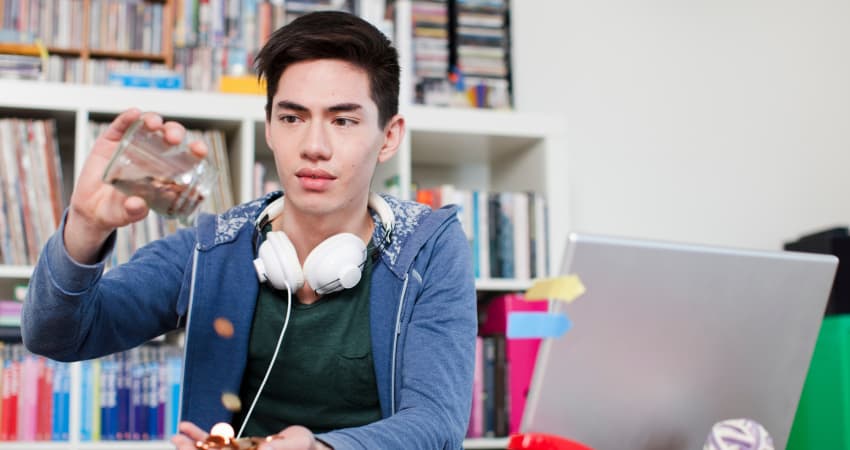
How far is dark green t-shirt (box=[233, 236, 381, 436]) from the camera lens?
1301 millimetres

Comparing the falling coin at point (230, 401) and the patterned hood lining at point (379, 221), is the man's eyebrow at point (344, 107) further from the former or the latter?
the falling coin at point (230, 401)

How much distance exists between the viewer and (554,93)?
294 centimetres

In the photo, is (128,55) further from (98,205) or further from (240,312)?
(98,205)

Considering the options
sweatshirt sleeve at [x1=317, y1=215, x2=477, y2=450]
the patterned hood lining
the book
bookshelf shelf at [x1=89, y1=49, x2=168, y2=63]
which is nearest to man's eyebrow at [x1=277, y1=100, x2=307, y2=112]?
the patterned hood lining

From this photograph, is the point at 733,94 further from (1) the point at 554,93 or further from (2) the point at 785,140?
(1) the point at 554,93

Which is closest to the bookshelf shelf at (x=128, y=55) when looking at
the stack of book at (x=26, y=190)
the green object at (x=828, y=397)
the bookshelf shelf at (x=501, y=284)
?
the stack of book at (x=26, y=190)

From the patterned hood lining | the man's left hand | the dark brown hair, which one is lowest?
the man's left hand

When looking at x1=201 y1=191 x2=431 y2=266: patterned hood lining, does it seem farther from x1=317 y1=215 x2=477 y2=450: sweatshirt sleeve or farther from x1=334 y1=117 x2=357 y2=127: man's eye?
x1=334 y1=117 x2=357 y2=127: man's eye

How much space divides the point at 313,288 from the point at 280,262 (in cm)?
6

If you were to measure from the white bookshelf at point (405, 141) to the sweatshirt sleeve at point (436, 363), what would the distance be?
1039mm

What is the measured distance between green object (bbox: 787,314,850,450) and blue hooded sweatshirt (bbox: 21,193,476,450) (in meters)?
0.89

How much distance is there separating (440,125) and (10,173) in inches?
43.4

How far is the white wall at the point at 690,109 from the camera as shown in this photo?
112 inches

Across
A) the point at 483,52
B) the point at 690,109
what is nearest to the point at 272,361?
the point at 483,52
